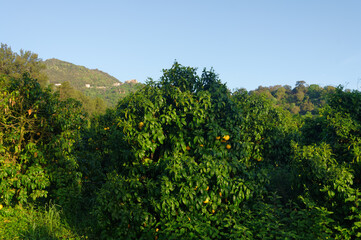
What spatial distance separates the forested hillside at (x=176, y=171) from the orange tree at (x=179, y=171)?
21mm

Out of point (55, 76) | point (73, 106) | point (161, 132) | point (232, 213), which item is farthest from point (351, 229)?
point (55, 76)

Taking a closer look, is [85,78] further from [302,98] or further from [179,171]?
[179,171]

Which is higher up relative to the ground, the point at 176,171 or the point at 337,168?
the point at 337,168

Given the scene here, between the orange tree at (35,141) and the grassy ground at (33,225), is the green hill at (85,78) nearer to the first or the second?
the orange tree at (35,141)

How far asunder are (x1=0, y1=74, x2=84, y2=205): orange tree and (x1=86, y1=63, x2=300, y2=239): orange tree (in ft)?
5.66

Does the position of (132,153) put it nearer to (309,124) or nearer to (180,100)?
(180,100)

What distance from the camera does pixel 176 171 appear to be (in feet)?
14.7

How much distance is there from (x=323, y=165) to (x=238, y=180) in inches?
58.9

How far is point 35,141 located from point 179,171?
13.8 ft

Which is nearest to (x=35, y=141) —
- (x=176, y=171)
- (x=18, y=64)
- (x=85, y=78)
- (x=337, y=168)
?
(x=176, y=171)

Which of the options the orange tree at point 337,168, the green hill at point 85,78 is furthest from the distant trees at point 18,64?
the green hill at point 85,78

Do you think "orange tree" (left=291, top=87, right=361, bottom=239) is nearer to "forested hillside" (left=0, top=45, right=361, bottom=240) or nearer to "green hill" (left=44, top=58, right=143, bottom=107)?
"forested hillside" (left=0, top=45, right=361, bottom=240)

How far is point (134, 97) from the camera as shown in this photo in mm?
5469

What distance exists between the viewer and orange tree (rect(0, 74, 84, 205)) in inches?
244
